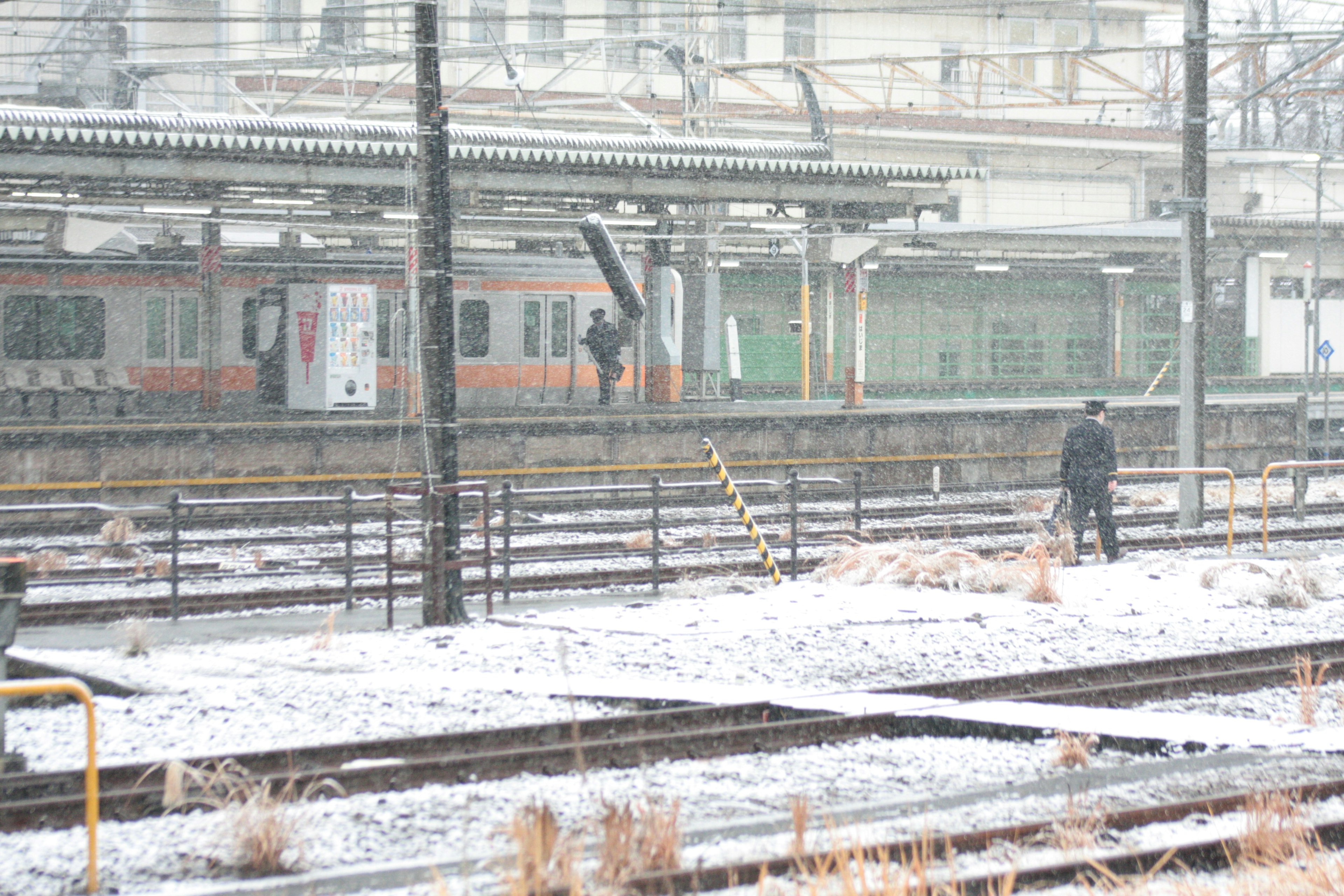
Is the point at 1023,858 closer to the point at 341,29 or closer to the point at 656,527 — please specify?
the point at 656,527

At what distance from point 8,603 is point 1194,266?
47.2 ft

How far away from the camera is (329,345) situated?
2312 centimetres

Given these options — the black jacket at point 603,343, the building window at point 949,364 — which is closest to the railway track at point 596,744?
the black jacket at point 603,343

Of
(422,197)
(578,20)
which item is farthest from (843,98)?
(422,197)

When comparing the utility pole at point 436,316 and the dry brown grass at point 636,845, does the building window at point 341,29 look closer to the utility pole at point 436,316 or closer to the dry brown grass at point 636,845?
the utility pole at point 436,316

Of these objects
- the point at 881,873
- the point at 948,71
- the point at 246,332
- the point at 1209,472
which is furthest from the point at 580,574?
the point at 948,71

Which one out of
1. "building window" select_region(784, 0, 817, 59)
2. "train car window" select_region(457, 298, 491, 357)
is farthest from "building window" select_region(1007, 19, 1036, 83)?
"train car window" select_region(457, 298, 491, 357)

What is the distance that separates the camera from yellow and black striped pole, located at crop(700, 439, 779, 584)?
43.1 feet

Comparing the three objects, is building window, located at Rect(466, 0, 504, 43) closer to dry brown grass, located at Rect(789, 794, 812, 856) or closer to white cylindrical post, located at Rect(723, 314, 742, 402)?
white cylindrical post, located at Rect(723, 314, 742, 402)

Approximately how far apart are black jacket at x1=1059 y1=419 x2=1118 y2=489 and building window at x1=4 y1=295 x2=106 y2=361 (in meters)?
16.9

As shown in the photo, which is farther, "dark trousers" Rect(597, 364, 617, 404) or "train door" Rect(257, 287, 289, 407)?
"dark trousers" Rect(597, 364, 617, 404)

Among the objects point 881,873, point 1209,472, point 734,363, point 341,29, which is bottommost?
point 881,873

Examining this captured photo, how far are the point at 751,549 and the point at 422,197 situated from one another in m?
6.60

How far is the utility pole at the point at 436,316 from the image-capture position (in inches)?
424
